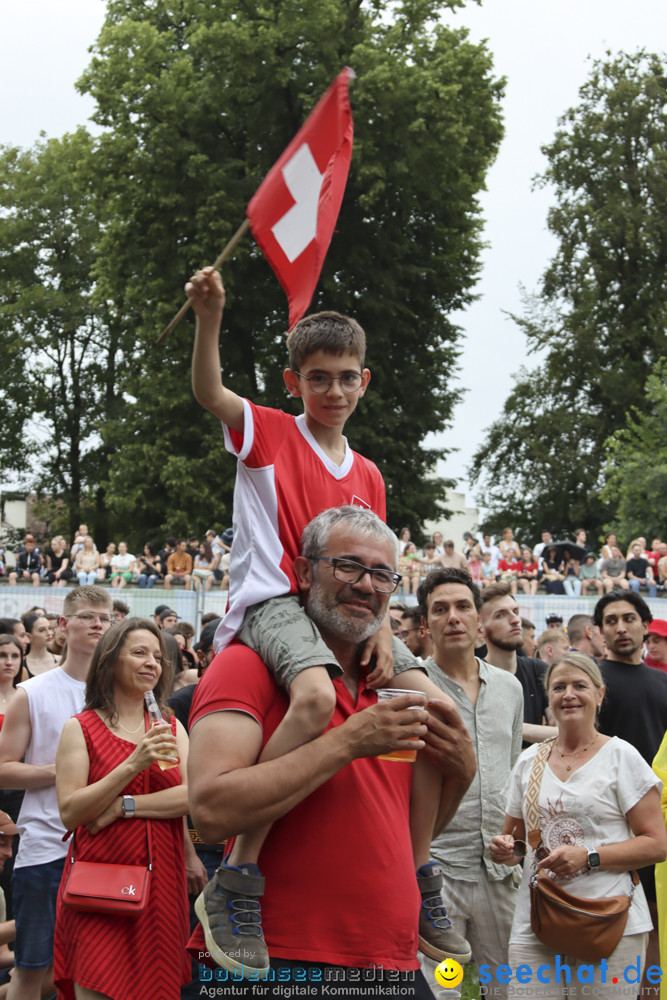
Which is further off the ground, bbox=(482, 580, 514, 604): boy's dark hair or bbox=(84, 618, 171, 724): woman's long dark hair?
bbox=(482, 580, 514, 604): boy's dark hair

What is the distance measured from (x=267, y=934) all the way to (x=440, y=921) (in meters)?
0.71

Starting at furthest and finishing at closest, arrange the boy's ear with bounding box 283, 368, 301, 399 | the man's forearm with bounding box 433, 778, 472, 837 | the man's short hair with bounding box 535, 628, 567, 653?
the man's short hair with bounding box 535, 628, 567, 653
the boy's ear with bounding box 283, 368, 301, 399
the man's forearm with bounding box 433, 778, 472, 837

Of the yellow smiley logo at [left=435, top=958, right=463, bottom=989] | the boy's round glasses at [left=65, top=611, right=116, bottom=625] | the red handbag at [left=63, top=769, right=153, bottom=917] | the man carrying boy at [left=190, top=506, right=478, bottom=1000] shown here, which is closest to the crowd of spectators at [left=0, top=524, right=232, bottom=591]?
the boy's round glasses at [left=65, top=611, right=116, bottom=625]

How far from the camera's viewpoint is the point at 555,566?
22.4 m

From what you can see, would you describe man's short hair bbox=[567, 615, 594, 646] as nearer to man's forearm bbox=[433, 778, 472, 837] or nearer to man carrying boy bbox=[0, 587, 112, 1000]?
man carrying boy bbox=[0, 587, 112, 1000]

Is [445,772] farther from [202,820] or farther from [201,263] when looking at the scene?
[201,263]

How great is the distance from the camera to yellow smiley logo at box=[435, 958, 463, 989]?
3.98 metres

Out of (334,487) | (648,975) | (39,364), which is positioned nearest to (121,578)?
(648,975)

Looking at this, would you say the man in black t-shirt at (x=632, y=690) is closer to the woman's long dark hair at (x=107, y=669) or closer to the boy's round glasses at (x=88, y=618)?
the woman's long dark hair at (x=107, y=669)

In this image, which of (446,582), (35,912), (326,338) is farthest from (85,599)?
(326,338)

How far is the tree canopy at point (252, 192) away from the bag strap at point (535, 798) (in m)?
22.5

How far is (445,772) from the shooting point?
353cm

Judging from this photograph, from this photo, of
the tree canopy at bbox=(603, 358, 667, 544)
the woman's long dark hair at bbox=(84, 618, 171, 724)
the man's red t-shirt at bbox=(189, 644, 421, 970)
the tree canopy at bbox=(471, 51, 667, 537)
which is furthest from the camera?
the tree canopy at bbox=(471, 51, 667, 537)

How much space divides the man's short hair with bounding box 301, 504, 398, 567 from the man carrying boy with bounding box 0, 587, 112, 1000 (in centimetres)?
268
